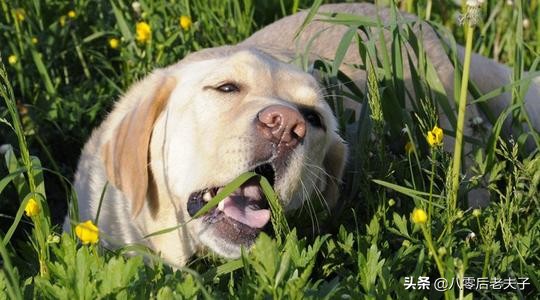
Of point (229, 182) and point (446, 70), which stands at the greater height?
point (229, 182)

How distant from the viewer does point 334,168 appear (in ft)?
12.1

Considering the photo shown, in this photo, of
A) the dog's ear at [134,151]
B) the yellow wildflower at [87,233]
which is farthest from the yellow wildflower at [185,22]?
the yellow wildflower at [87,233]

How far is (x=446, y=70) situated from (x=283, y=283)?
238 cm

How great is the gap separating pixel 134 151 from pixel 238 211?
17.4 inches

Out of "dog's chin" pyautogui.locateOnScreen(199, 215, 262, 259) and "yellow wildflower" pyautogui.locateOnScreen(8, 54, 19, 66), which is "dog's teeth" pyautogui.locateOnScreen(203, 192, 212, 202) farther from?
"yellow wildflower" pyautogui.locateOnScreen(8, 54, 19, 66)

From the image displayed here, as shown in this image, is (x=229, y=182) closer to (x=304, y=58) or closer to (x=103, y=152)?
(x=103, y=152)

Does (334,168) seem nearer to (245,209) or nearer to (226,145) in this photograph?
(245,209)

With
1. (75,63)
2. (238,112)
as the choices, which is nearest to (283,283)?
(238,112)

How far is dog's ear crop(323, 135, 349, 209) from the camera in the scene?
11.9ft

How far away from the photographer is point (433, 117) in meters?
3.23

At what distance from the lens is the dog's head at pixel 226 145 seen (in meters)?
3.05

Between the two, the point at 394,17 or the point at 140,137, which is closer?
the point at 140,137

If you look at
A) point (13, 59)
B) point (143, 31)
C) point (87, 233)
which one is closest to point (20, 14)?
point (13, 59)

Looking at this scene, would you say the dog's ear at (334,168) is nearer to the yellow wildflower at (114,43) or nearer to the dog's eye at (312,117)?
the dog's eye at (312,117)
